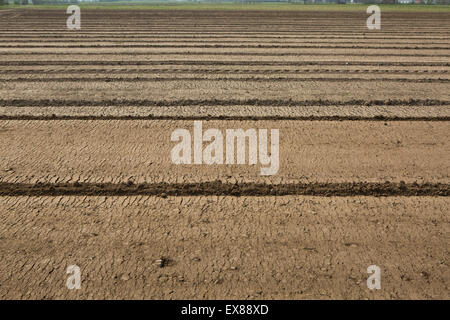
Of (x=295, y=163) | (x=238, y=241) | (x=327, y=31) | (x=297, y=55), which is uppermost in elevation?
(x=327, y=31)

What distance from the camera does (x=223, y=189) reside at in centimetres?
399

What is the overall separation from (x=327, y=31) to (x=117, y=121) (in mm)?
12730

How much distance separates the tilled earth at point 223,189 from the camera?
9.34 ft

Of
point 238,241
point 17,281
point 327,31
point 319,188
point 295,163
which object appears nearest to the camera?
point 17,281

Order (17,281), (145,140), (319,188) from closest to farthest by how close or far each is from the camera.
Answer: (17,281) → (319,188) → (145,140)

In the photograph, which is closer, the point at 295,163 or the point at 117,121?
the point at 295,163

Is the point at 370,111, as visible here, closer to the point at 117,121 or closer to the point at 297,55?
the point at 117,121

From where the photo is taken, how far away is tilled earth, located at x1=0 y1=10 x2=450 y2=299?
9.34 ft

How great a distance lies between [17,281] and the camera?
279cm

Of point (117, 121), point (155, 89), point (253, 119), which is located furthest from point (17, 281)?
point (155, 89)

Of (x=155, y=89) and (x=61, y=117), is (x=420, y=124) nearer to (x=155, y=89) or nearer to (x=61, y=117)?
(x=155, y=89)
